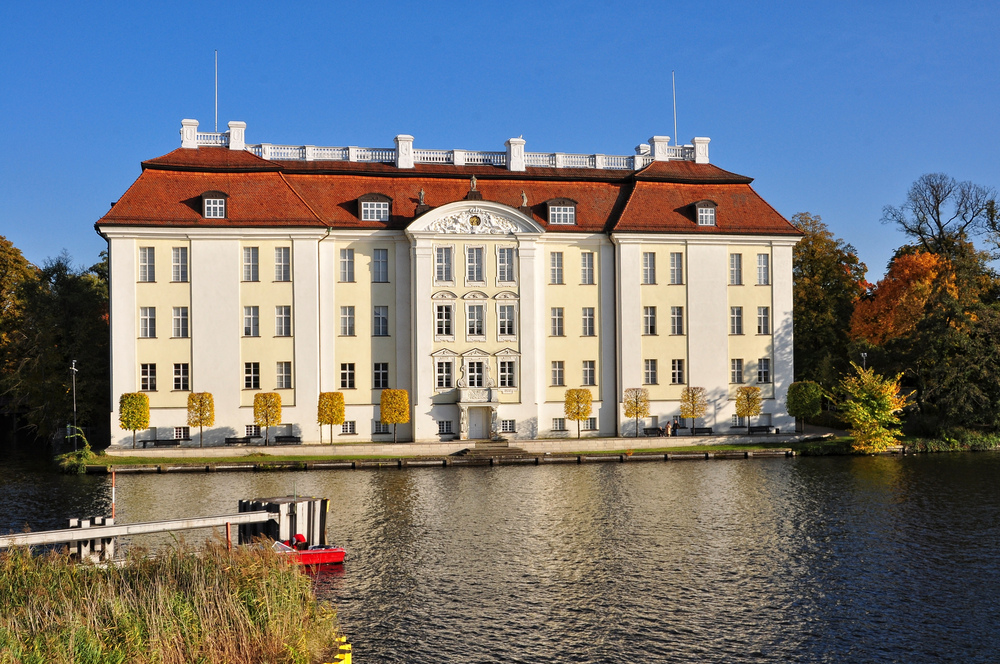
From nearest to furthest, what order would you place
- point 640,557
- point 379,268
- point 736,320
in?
point 640,557, point 379,268, point 736,320

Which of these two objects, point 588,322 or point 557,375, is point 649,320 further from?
point 557,375

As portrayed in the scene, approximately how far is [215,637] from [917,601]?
15.4m

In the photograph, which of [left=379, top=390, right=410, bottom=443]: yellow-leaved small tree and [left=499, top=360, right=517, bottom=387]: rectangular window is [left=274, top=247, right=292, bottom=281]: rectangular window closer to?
[left=379, top=390, right=410, bottom=443]: yellow-leaved small tree

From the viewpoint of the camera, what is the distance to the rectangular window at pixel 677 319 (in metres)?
51.4

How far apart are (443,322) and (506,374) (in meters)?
4.94

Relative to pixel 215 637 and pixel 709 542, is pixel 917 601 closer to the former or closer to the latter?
pixel 709 542

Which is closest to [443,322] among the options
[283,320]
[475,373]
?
[475,373]

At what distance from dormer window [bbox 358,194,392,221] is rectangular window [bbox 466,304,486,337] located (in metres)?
7.63

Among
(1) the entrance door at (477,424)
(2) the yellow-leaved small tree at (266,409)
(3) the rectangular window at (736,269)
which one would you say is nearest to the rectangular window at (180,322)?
(2) the yellow-leaved small tree at (266,409)

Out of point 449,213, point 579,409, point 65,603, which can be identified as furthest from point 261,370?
point 65,603

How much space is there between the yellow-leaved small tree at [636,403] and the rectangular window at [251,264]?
2321 centimetres

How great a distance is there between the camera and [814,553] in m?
23.0

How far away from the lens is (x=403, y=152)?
52.1m

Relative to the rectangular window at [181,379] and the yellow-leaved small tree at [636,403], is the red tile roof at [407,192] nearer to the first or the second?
the rectangular window at [181,379]
